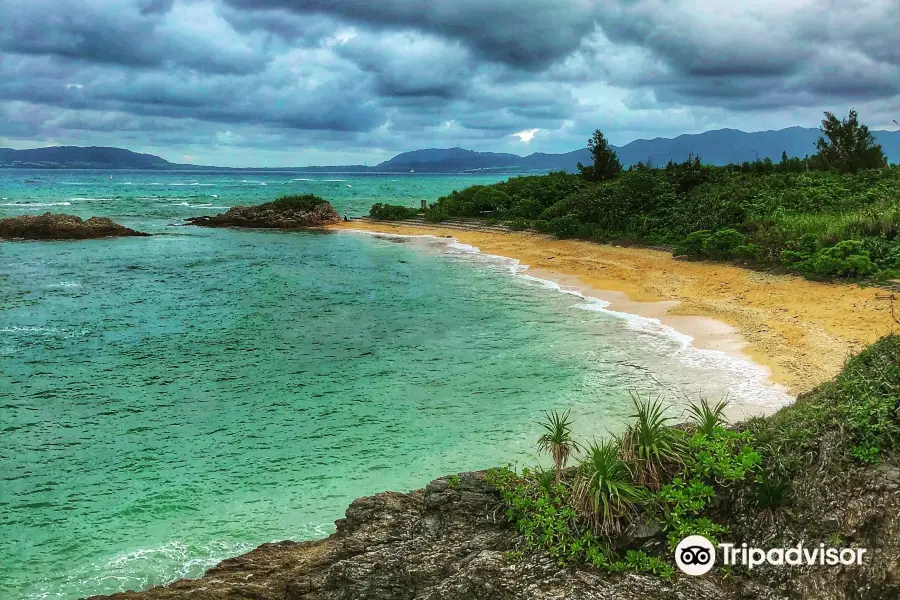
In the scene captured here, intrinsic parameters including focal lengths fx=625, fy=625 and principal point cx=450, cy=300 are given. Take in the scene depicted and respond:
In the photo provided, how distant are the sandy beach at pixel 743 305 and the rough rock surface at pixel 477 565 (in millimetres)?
4926

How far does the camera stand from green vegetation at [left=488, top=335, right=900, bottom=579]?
222 inches

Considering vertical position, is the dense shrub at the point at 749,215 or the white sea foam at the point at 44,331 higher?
the dense shrub at the point at 749,215

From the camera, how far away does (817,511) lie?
5531 mm

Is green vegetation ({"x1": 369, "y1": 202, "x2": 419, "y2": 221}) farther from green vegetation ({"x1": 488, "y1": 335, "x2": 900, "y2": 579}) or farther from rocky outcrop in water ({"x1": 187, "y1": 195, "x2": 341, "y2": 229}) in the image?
green vegetation ({"x1": 488, "y1": 335, "x2": 900, "y2": 579})

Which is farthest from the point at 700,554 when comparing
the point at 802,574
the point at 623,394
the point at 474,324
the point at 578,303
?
the point at 578,303

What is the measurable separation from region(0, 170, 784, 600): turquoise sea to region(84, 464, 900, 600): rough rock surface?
1501 millimetres

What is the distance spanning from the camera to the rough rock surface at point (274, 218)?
50.3 m

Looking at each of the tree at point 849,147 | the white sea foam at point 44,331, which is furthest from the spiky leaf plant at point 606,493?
the tree at point 849,147

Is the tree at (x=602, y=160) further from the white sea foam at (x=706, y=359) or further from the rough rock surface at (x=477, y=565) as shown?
the rough rock surface at (x=477, y=565)

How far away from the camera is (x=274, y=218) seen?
50.9 m

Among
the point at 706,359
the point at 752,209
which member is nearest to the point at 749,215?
the point at 752,209

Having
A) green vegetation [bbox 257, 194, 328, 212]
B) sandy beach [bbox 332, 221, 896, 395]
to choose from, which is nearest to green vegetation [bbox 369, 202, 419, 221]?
green vegetation [bbox 257, 194, 328, 212]

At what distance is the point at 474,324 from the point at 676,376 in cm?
692

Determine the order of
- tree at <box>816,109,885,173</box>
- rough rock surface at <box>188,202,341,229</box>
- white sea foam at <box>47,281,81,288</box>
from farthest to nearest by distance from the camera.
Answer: rough rock surface at <box>188,202,341,229</box>, tree at <box>816,109,885,173</box>, white sea foam at <box>47,281,81,288</box>
